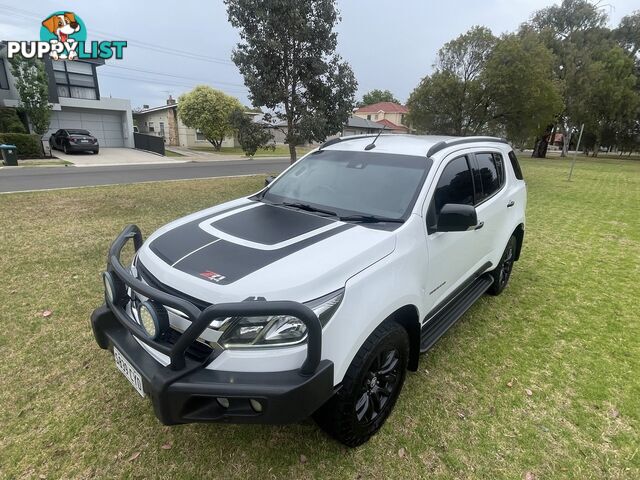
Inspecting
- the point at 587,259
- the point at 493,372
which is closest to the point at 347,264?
the point at 493,372

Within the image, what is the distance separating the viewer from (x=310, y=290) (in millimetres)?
1759

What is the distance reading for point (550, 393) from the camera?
2.81m

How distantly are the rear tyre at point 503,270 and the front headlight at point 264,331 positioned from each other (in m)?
2.99

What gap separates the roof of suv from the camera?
9.57 ft

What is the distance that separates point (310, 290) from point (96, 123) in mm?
31338

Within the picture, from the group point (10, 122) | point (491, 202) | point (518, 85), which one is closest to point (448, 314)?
point (491, 202)

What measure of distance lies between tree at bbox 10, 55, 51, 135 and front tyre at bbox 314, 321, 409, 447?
2583 centimetres

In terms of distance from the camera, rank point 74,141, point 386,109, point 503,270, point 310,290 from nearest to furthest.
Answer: point 310,290 → point 503,270 → point 74,141 → point 386,109

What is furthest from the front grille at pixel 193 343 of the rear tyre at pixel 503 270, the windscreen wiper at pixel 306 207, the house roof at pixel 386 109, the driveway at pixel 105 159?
the house roof at pixel 386 109

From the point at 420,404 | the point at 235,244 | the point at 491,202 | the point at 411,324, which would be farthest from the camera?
the point at 491,202

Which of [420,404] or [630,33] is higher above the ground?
[630,33]

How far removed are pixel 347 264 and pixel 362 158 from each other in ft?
4.72

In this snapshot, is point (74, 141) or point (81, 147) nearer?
point (74, 141)

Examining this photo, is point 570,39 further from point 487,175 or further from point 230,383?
point 230,383
